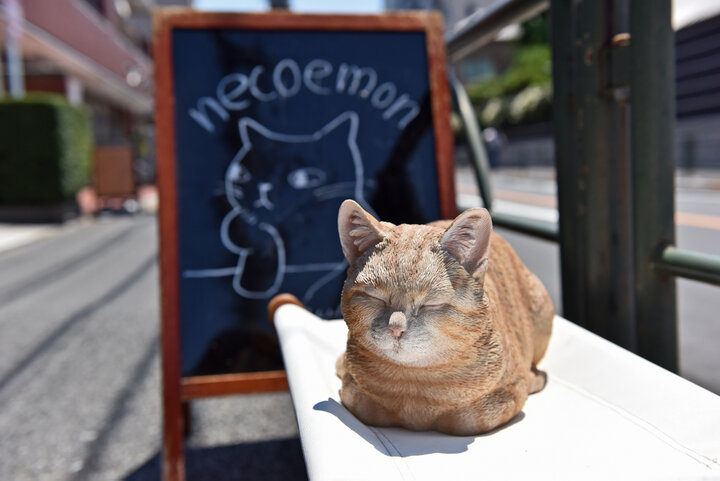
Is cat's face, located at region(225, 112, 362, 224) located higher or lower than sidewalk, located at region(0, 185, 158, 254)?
higher

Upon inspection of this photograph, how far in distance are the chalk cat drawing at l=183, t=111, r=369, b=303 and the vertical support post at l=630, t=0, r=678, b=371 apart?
100 cm

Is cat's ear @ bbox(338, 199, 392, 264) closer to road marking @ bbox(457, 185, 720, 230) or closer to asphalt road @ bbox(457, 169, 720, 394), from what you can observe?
asphalt road @ bbox(457, 169, 720, 394)

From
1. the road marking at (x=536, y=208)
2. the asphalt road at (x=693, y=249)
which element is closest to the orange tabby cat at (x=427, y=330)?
the asphalt road at (x=693, y=249)

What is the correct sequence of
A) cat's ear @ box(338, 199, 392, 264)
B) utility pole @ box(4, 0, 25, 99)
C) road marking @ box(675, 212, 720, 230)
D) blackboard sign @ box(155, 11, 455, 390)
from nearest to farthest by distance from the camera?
cat's ear @ box(338, 199, 392, 264) → blackboard sign @ box(155, 11, 455, 390) → road marking @ box(675, 212, 720, 230) → utility pole @ box(4, 0, 25, 99)

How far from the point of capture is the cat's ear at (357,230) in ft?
3.82

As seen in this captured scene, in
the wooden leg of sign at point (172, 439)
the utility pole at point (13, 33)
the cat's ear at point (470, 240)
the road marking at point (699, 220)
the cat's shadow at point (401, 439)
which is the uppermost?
the utility pole at point (13, 33)

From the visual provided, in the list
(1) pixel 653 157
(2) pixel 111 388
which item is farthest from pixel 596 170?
(2) pixel 111 388

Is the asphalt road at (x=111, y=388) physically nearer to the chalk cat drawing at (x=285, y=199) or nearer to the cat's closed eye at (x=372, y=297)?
the chalk cat drawing at (x=285, y=199)

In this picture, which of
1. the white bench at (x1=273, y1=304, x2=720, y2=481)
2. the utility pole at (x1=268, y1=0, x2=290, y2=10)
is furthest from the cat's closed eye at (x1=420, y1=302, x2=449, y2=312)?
the utility pole at (x1=268, y1=0, x2=290, y2=10)

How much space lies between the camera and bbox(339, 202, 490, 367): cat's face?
3.56 ft

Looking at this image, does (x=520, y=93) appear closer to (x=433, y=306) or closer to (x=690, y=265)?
(x=690, y=265)

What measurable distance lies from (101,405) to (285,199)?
5.61ft

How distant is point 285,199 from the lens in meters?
2.29

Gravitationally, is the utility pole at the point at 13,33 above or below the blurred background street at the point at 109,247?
above
